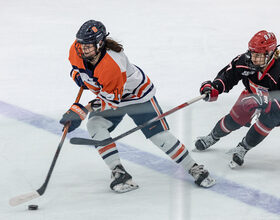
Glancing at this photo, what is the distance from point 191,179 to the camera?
302 cm

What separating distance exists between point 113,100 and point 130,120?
2.36 ft

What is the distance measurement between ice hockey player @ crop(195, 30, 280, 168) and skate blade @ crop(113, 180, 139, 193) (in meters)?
0.57

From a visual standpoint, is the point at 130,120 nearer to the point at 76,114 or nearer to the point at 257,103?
the point at 76,114

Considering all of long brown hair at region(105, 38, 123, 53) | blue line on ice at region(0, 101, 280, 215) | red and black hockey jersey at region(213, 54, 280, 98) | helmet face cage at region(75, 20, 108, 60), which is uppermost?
helmet face cage at region(75, 20, 108, 60)

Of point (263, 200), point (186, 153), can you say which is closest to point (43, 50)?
point (186, 153)

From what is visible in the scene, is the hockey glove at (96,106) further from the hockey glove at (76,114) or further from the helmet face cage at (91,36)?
the helmet face cage at (91,36)

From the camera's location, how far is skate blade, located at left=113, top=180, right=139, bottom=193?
2.94 meters

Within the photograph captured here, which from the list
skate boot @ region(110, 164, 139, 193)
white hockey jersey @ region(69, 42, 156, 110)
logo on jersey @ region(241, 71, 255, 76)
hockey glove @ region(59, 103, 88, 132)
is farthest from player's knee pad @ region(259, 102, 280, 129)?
hockey glove @ region(59, 103, 88, 132)

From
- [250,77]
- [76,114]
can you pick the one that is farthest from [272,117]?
[76,114]

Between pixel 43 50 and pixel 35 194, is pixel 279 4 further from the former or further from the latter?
pixel 35 194

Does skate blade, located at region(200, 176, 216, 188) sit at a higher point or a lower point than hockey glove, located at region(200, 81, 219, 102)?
lower

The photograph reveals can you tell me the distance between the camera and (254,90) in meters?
3.22

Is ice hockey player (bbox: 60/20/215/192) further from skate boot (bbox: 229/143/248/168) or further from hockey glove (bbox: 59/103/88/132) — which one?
skate boot (bbox: 229/143/248/168)

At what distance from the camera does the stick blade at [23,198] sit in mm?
2778
